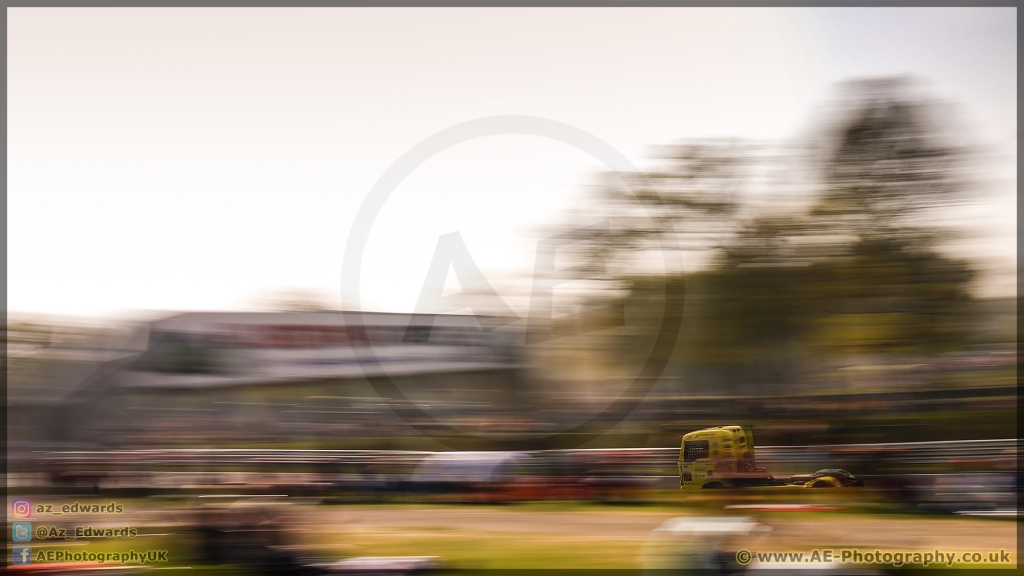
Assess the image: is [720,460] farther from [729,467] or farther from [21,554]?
[21,554]

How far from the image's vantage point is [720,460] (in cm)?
421

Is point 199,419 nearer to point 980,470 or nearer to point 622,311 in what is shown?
point 622,311

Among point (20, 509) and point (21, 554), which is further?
point (20, 509)

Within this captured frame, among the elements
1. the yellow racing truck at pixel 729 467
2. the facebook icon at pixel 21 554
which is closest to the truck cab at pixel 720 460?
the yellow racing truck at pixel 729 467

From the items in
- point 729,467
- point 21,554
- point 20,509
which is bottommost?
point 21,554

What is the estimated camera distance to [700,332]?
170 inches

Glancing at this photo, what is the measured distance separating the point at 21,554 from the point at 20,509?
11.5 inches

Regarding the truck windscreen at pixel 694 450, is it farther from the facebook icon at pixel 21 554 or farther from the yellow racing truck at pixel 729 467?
the facebook icon at pixel 21 554

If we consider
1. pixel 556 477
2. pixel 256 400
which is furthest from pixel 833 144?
pixel 256 400

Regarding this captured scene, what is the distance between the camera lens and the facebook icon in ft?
14.2

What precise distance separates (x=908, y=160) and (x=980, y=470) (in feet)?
6.99

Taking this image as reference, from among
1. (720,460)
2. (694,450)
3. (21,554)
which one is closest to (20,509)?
(21,554)

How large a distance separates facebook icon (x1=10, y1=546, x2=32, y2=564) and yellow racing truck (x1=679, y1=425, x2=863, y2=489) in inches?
167

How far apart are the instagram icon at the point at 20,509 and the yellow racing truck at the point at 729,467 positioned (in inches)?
169
